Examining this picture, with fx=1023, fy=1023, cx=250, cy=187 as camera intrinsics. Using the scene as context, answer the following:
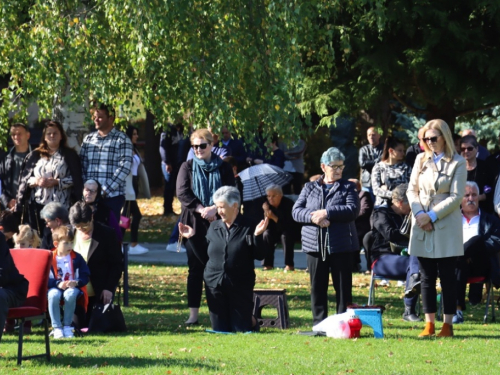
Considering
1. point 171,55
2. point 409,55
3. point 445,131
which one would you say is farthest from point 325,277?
point 409,55

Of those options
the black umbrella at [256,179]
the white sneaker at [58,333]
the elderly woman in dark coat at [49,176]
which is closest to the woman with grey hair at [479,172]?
the black umbrella at [256,179]

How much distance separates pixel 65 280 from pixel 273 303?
6.94 ft

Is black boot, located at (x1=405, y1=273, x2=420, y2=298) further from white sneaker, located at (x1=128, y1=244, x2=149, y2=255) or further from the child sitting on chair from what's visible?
white sneaker, located at (x1=128, y1=244, x2=149, y2=255)

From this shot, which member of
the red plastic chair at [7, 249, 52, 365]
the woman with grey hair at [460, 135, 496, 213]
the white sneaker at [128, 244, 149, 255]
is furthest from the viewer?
the white sneaker at [128, 244, 149, 255]

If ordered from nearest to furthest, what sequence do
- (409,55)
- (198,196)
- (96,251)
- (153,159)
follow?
(96,251)
(198,196)
(409,55)
(153,159)

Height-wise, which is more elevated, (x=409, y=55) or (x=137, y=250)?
(x=409, y=55)

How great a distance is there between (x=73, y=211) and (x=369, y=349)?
11.3 feet

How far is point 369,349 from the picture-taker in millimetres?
9023

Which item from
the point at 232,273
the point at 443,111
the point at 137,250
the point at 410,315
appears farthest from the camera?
the point at 137,250

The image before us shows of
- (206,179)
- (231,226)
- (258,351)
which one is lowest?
(258,351)

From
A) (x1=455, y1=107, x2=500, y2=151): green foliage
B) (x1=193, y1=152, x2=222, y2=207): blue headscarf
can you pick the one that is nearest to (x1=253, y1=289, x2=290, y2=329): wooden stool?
(x1=193, y1=152, x2=222, y2=207): blue headscarf

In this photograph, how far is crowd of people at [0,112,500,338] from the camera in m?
9.81

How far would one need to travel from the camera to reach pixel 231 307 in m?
10.2

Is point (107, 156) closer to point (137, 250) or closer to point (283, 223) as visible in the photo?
point (283, 223)
